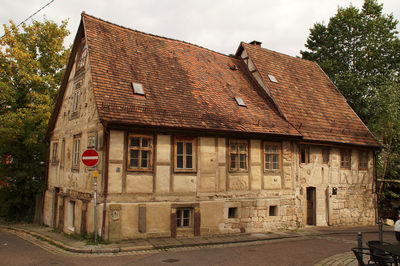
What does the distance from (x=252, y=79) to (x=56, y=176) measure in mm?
11097

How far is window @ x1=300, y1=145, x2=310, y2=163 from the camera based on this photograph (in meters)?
16.2

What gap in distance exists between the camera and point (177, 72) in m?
15.5

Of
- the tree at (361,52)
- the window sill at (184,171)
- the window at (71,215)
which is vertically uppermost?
the tree at (361,52)

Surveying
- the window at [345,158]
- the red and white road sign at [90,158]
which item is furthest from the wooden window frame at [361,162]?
the red and white road sign at [90,158]

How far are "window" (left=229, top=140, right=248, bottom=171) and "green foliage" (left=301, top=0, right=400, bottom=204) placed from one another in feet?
39.2

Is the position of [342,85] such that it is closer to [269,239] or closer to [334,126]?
[334,126]

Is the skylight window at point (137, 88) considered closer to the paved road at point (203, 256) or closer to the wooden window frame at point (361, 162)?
the paved road at point (203, 256)

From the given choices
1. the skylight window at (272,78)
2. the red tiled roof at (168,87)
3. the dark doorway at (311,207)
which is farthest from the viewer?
the skylight window at (272,78)

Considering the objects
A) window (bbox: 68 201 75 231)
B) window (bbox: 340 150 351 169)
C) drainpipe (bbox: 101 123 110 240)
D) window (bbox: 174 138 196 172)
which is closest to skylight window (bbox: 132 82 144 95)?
drainpipe (bbox: 101 123 110 240)

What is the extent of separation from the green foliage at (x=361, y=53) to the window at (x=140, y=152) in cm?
1605

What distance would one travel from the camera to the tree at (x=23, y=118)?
18.9 metres

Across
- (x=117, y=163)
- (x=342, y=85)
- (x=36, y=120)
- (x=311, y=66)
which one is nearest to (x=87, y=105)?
(x=117, y=163)

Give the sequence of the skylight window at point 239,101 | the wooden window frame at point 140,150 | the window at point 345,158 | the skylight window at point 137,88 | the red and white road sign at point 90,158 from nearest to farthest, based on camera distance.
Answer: the red and white road sign at point 90,158
the wooden window frame at point 140,150
the skylight window at point 137,88
the skylight window at point 239,101
the window at point 345,158

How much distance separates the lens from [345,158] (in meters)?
18.0
